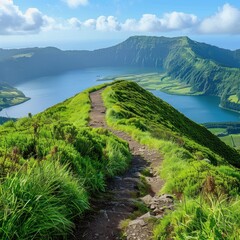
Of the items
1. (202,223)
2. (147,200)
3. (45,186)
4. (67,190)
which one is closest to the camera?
(202,223)

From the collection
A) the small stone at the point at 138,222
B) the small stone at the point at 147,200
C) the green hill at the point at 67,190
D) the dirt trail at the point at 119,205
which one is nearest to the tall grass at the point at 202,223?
the green hill at the point at 67,190

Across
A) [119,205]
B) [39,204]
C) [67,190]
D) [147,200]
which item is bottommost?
[147,200]

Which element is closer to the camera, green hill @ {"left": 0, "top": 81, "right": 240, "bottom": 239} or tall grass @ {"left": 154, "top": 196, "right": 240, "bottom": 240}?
tall grass @ {"left": 154, "top": 196, "right": 240, "bottom": 240}

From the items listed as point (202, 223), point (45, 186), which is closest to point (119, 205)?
point (45, 186)

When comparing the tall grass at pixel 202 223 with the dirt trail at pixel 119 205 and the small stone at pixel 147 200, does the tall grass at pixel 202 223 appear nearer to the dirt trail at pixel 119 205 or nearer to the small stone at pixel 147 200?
the dirt trail at pixel 119 205

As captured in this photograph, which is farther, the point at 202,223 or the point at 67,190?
the point at 67,190

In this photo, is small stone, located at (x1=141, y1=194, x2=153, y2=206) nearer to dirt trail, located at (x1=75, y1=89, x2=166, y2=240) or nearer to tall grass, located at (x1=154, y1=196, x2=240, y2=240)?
dirt trail, located at (x1=75, y1=89, x2=166, y2=240)

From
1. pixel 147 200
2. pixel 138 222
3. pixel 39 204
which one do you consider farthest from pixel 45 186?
pixel 147 200

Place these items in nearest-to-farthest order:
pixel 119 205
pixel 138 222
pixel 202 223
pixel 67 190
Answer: pixel 202 223 → pixel 67 190 → pixel 138 222 → pixel 119 205

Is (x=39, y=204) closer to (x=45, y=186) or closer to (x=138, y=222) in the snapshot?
(x=45, y=186)

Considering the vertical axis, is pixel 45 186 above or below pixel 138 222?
above

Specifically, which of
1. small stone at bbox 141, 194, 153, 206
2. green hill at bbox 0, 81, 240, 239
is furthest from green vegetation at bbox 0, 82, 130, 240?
small stone at bbox 141, 194, 153, 206

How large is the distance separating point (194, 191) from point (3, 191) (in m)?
6.42

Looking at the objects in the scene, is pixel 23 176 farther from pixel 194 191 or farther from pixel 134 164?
pixel 134 164
